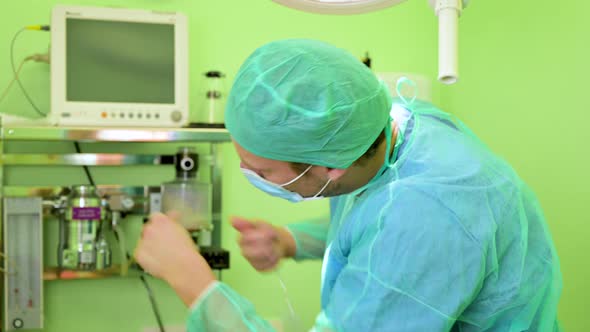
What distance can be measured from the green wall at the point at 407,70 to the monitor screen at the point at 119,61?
9.0 inches

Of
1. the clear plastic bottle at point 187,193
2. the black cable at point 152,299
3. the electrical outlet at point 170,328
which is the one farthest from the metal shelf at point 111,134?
the electrical outlet at point 170,328

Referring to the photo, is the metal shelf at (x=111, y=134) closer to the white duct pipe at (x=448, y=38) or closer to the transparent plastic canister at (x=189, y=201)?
the transparent plastic canister at (x=189, y=201)

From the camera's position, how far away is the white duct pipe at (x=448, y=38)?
91 cm

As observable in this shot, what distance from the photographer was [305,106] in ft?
2.97

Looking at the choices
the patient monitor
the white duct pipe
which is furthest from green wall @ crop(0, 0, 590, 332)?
the white duct pipe

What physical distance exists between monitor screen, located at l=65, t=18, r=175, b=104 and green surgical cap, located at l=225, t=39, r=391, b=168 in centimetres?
78

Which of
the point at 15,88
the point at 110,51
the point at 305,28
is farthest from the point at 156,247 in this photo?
the point at 305,28

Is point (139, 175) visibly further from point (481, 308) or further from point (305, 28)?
point (481, 308)

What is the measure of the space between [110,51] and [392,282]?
1.14 meters

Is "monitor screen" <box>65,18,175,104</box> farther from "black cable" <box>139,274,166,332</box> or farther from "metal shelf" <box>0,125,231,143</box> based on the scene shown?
"black cable" <box>139,274,166,332</box>

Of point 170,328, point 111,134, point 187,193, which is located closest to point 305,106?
point 111,134

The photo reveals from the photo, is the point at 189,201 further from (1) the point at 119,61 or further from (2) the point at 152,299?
(1) the point at 119,61

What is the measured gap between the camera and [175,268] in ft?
3.08

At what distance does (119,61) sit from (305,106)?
931mm
